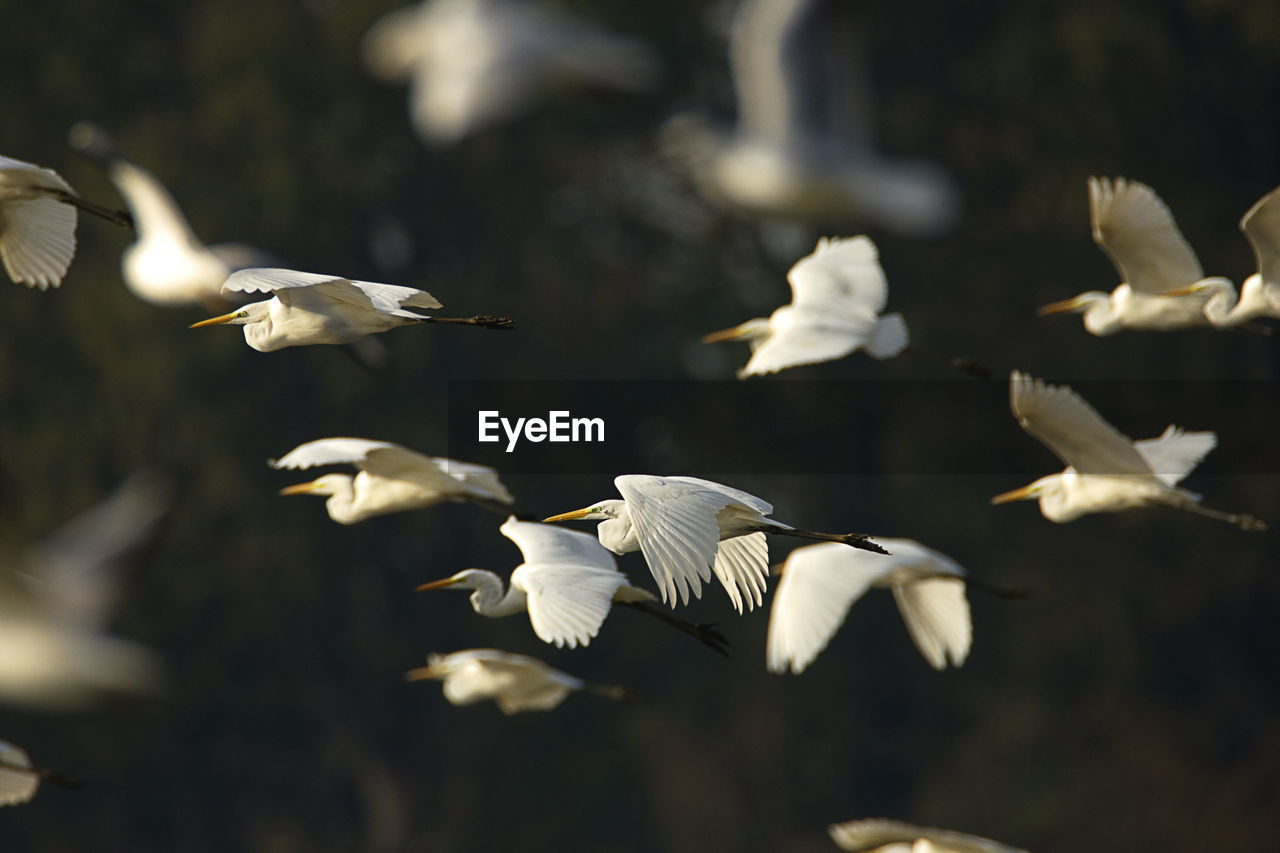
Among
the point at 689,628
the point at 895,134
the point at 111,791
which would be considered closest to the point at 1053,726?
the point at 895,134

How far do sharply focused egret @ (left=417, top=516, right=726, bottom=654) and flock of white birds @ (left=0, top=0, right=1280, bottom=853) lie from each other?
10mm

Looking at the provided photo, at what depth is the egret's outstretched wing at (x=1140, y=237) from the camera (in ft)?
21.2

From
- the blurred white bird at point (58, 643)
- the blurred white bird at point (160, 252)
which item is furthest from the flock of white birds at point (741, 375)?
the blurred white bird at point (160, 252)

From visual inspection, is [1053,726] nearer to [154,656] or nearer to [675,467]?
[675,467]

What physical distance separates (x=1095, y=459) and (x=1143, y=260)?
2.93 feet

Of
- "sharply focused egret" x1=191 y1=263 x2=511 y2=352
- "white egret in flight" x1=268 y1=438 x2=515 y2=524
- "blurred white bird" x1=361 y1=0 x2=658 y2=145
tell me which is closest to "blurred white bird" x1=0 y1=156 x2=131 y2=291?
"sharply focused egret" x1=191 y1=263 x2=511 y2=352

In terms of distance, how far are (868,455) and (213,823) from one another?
701cm

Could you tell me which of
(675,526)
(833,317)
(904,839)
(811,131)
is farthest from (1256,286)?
(675,526)

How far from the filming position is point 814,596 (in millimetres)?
6496

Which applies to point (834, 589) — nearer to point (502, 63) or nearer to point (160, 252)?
point (502, 63)

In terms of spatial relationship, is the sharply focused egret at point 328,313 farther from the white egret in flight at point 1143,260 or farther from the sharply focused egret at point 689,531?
the white egret in flight at point 1143,260

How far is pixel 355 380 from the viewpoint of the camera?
17578 mm

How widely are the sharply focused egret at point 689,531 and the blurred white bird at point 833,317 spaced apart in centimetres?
125

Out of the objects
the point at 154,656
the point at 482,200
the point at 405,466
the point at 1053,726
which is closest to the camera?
the point at 405,466
